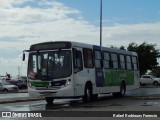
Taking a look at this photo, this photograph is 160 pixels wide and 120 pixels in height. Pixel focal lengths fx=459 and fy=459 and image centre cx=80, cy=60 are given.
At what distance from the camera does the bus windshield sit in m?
22.1

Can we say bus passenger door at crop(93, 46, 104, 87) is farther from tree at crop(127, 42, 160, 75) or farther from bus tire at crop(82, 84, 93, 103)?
tree at crop(127, 42, 160, 75)

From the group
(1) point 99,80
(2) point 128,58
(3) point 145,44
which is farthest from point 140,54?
(1) point 99,80

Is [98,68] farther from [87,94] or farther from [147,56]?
[147,56]

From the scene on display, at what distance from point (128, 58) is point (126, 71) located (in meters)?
1.09

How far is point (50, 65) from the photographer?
22266mm

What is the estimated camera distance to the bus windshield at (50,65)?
22062 millimetres

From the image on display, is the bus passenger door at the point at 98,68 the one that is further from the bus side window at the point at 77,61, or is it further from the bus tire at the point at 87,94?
the bus side window at the point at 77,61

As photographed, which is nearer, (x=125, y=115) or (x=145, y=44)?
(x=125, y=115)

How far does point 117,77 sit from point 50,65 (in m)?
7.59

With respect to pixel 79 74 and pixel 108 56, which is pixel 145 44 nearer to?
pixel 108 56

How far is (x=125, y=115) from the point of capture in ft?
52.9

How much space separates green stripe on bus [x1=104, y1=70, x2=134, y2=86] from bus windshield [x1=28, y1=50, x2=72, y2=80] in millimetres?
5167

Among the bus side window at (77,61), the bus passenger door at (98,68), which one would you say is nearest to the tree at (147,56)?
the bus passenger door at (98,68)

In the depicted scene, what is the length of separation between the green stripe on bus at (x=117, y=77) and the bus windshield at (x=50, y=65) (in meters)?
5.17
